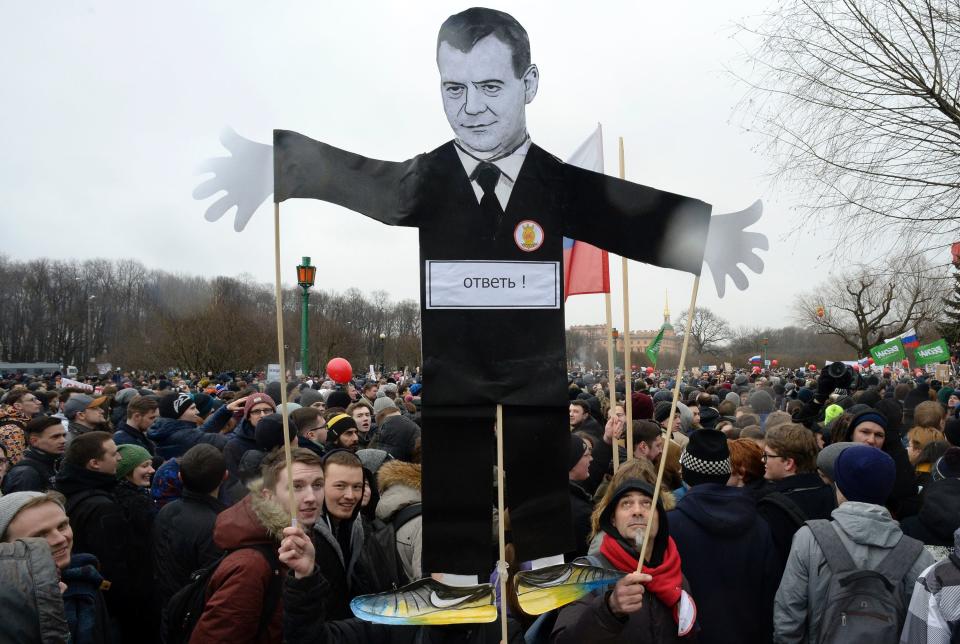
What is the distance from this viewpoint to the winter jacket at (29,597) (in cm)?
271

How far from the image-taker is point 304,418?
6.32m

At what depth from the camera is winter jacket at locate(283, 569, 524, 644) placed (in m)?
2.59

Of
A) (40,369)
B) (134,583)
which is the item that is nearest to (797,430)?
(134,583)

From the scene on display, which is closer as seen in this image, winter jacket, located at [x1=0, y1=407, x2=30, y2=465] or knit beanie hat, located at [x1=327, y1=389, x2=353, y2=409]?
winter jacket, located at [x1=0, y1=407, x2=30, y2=465]

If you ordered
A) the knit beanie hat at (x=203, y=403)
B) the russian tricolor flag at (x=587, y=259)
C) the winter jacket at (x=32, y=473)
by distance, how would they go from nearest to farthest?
the russian tricolor flag at (x=587, y=259) → the winter jacket at (x=32, y=473) → the knit beanie hat at (x=203, y=403)

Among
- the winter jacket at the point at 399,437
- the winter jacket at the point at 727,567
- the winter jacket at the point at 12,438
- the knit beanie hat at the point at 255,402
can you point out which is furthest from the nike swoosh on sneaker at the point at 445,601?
the winter jacket at the point at 12,438

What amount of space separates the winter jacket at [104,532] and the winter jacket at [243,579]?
167cm

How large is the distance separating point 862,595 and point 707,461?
85 centimetres

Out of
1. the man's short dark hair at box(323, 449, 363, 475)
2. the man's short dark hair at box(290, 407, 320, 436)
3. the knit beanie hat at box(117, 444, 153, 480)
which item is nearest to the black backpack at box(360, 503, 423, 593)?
the man's short dark hair at box(323, 449, 363, 475)

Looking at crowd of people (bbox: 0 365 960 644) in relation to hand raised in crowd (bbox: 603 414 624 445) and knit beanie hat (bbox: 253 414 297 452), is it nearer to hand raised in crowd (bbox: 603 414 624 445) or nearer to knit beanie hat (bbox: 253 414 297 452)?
hand raised in crowd (bbox: 603 414 624 445)

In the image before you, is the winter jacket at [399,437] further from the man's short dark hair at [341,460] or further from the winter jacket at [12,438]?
the winter jacket at [12,438]

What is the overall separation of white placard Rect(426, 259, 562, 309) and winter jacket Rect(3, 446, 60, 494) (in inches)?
151

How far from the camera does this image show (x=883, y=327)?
43.2 m

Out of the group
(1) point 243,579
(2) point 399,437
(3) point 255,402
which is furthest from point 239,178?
(3) point 255,402
